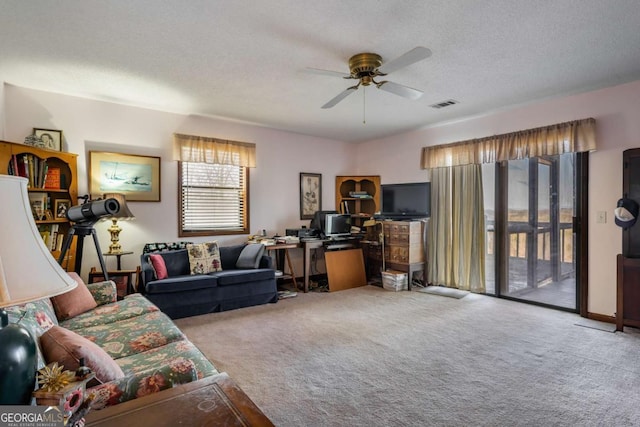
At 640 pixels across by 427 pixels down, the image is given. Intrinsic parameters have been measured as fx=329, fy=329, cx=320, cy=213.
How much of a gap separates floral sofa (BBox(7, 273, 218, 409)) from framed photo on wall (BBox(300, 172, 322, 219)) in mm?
3168

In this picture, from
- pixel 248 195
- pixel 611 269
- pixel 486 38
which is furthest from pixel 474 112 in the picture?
pixel 248 195

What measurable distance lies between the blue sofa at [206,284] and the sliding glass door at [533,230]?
3.14 m

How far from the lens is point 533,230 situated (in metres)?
4.26

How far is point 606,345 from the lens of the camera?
2.92 m

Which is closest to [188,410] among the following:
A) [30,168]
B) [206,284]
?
[206,284]

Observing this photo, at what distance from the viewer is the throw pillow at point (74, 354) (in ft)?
4.12

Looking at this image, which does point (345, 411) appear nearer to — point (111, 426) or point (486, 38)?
point (111, 426)

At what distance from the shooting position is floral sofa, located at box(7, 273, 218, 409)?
1.25 metres

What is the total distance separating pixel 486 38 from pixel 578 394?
2.61m

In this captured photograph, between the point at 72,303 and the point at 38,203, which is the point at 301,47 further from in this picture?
the point at 38,203

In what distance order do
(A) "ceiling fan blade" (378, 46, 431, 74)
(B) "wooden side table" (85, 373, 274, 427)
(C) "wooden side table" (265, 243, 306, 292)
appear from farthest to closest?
(C) "wooden side table" (265, 243, 306, 292)
(A) "ceiling fan blade" (378, 46, 431, 74)
(B) "wooden side table" (85, 373, 274, 427)

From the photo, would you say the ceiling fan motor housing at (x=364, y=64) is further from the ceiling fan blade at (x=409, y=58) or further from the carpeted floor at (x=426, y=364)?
the carpeted floor at (x=426, y=364)

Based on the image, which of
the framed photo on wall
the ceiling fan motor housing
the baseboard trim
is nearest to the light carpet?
the baseboard trim

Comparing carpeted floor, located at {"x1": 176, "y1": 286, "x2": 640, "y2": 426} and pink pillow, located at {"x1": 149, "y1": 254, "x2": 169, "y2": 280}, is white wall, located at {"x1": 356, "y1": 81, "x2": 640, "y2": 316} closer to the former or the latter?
carpeted floor, located at {"x1": 176, "y1": 286, "x2": 640, "y2": 426}
